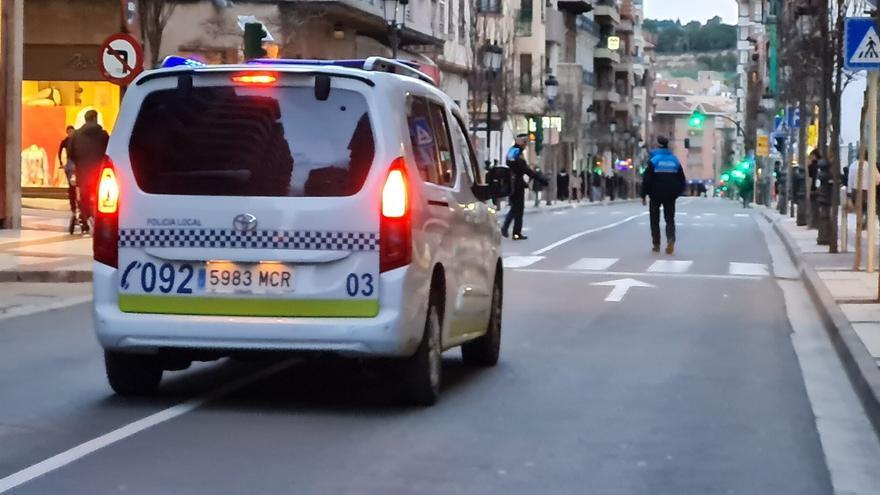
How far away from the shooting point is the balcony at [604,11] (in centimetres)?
13938

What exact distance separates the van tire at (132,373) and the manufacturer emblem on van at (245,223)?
3.54 ft

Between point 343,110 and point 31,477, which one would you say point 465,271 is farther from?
point 31,477

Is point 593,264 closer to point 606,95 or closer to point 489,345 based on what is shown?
point 489,345

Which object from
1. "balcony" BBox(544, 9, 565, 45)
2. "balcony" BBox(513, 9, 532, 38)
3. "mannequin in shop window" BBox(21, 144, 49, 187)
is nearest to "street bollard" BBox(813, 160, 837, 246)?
"mannequin in shop window" BBox(21, 144, 49, 187)

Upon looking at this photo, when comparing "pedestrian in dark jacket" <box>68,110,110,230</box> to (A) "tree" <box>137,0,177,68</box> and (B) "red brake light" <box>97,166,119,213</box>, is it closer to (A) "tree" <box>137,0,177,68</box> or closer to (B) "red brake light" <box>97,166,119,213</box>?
(A) "tree" <box>137,0,177,68</box>

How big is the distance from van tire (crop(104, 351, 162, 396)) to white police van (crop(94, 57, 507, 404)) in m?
0.10

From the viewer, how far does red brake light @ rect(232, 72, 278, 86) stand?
998cm

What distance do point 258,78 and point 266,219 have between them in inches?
30.5

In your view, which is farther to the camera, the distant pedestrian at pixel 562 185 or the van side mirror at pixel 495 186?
the distant pedestrian at pixel 562 185

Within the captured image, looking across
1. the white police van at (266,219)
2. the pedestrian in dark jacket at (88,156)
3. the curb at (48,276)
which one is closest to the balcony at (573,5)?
the pedestrian in dark jacket at (88,156)

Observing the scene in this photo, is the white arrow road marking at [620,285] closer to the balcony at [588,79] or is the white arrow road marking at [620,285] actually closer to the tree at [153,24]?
the tree at [153,24]

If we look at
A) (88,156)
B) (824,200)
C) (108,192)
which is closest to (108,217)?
(108,192)

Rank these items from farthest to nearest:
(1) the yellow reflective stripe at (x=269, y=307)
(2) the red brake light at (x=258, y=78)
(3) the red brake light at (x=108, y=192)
A: 1. (3) the red brake light at (x=108, y=192)
2. (2) the red brake light at (x=258, y=78)
3. (1) the yellow reflective stripe at (x=269, y=307)

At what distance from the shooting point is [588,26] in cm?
13138
